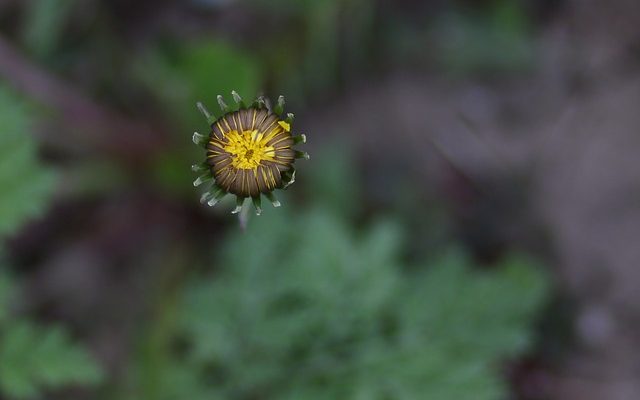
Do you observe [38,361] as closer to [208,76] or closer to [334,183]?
[208,76]

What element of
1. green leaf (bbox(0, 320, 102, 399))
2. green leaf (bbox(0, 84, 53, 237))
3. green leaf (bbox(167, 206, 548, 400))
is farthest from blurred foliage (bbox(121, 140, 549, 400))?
green leaf (bbox(0, 84, 53, 237))

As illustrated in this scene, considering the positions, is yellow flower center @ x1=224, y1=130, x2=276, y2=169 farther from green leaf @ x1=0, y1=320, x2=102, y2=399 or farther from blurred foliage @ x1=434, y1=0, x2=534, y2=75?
blurred foliage @ x1=434, y1=0, x2=534, y2=75

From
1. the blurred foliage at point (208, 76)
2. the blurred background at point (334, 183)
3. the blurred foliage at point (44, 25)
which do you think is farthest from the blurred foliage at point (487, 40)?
the blurred foliage at point (44, 25)

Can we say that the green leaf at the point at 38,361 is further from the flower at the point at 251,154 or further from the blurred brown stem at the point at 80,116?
the flower at the point at 251,154

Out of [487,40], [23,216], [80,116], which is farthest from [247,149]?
[487,40]

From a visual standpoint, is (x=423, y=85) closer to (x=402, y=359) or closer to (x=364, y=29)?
(x=364, y=29)
